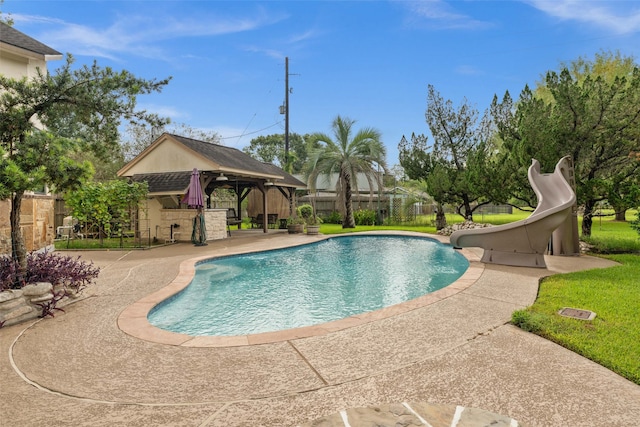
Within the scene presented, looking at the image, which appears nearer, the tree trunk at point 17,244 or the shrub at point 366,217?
the tree trunk at point 17,244

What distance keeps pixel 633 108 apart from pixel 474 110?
32.7ft

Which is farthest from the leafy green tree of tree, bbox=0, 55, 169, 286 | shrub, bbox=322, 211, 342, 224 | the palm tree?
shrub, bbox=322, 211, 342, 224

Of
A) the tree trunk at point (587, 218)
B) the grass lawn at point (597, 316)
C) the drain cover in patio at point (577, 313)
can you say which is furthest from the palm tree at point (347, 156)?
the drain cover in patio at point (577, 313)

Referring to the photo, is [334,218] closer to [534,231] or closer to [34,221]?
[534,231]

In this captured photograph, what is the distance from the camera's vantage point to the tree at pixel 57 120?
5.22 metres

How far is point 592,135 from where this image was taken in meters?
11.2

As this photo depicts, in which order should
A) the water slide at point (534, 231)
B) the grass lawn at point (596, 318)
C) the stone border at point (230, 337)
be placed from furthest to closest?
the water slide at point (534, 231), the stone border at point (230, 337), the grass lawn at point (596, 318)

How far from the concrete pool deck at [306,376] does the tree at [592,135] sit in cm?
922

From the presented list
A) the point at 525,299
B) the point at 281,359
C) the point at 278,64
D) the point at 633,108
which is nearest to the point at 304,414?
the point at 281,359

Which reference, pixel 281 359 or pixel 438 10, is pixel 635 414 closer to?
pixel 281 359

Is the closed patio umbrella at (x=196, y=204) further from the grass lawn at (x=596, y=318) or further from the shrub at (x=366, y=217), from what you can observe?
the shrub at (x=366, y=217)

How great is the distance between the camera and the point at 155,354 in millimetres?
3750

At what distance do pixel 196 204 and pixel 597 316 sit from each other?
40.2ft

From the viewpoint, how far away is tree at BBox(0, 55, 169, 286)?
5223 millimetres
